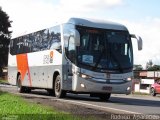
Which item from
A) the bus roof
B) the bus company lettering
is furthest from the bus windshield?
the bus company lettering

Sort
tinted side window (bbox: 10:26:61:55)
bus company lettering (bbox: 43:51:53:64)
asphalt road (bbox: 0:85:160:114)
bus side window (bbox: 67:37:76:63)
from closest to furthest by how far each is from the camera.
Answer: asphalt road (bbox: 0:85:160:114) → bus side window (bbox: 67:37:76:63) → tinted side window (bbox: 10:26:61:55) → bus company lettering (bbox: 43:51:53:64)

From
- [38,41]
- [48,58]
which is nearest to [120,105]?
[48,58]

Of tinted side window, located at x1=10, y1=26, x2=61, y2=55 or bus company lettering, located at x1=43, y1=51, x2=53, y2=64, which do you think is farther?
bus company lettering, located at x1=43, y1=51, x2=53, y2=64

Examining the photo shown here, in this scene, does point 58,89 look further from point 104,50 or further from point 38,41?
point 38,41

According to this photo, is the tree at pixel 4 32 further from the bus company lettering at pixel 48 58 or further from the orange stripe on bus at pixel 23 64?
the bus company lettering at pixel 48 58

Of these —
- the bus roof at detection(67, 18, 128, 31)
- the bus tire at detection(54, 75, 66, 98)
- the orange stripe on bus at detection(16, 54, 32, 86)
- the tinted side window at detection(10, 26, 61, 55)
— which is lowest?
the bus tire at detection(54, 75, 66, 98)

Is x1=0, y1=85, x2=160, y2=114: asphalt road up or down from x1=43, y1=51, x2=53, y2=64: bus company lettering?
down

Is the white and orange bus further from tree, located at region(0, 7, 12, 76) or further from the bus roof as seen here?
tree, located at region(0, 7, 12, 76)

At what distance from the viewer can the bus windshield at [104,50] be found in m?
19.7

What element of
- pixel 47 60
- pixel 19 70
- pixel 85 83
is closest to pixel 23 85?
pixel 19 70

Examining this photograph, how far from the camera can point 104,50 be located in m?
20.0

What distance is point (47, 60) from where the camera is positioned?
2306cm

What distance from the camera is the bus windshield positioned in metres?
19.7

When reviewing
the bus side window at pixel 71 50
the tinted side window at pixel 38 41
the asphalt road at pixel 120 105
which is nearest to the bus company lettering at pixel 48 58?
the tinted side window at pixel 38 41
